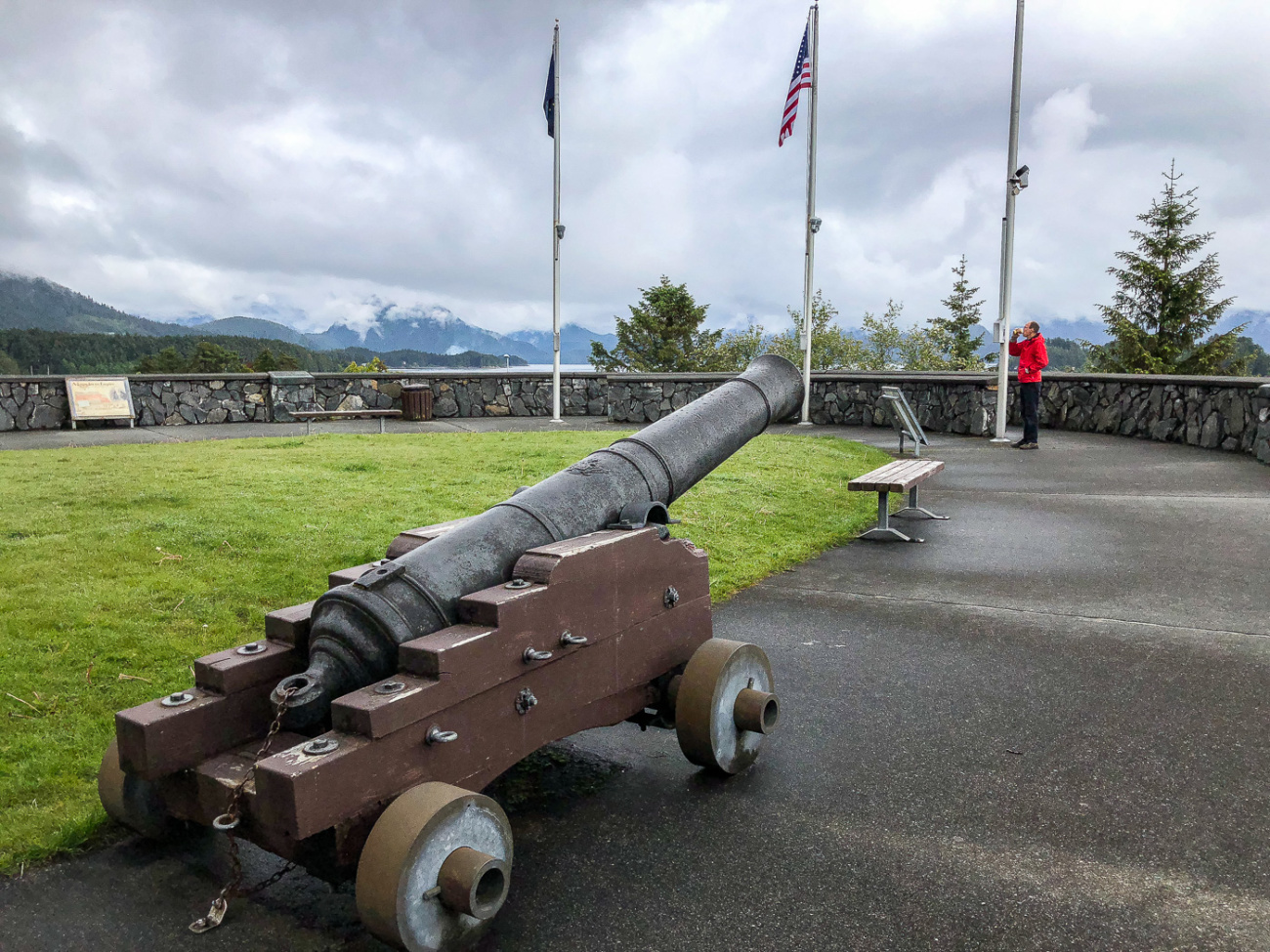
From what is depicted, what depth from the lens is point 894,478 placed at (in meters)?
7.53

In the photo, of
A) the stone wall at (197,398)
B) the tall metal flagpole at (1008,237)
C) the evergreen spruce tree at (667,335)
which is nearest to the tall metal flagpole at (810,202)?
the tall metal flagpole at (1008,237)

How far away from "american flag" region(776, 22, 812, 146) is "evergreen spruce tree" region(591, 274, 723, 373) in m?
35.6

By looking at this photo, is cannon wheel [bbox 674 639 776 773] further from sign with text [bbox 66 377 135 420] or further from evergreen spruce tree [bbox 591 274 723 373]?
evergreen spruce tree [bbox 591 274 723 373]

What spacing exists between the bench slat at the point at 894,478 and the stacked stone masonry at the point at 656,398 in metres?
6.60

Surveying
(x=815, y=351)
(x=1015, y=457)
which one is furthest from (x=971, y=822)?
(x=815, y=351)

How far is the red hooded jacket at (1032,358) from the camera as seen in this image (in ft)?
48.1

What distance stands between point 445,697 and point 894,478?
572cm

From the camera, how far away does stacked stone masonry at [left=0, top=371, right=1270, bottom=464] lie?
45.7 ft

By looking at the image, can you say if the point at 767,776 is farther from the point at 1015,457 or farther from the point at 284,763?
the point at 1015,457

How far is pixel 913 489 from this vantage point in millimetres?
9289

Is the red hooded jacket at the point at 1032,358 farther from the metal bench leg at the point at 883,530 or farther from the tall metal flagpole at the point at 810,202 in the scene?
the metal bench leg at the point at 883,530

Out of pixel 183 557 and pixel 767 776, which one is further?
pixel 183 557

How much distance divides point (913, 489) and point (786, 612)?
168 inches

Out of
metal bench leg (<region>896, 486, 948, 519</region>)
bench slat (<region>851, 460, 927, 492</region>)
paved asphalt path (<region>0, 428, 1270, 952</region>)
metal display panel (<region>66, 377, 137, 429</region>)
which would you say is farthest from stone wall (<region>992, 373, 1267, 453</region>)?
metal display panel (<region>66, 377, 137, 429</region>)
